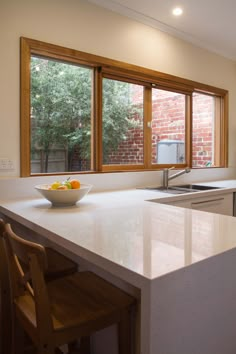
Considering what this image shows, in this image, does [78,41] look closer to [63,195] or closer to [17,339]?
[63,195]

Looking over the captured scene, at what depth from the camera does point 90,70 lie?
2.64 m

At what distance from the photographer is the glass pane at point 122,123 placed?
9.13 ft

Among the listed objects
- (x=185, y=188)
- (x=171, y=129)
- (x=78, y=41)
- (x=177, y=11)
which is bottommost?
→ (x=185, y=188)

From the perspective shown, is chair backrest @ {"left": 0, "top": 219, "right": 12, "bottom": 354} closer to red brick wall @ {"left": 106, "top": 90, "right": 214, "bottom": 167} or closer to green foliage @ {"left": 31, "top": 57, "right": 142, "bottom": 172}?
green foliage @ {"left": 31, "top": 57, "right": 142, "bottom": 172}

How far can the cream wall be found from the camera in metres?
2.12

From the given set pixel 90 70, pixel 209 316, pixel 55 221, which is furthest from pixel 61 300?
pixel 90 70

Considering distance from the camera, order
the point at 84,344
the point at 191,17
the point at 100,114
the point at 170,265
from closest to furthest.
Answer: the point at 170,265 → the point at 84,344 → the point at 100,114 → the point at 191,17

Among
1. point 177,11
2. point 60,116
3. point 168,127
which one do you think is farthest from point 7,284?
point 177,11

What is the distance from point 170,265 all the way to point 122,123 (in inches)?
86.3

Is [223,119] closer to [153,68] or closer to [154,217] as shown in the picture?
[153,68]

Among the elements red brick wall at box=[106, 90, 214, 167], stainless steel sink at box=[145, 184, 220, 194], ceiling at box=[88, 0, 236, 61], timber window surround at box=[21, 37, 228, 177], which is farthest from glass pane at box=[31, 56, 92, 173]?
stainless steel sink at box=[145, 184, 220, 194]

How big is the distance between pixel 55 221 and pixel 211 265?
802mm

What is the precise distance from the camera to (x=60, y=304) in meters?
1.16

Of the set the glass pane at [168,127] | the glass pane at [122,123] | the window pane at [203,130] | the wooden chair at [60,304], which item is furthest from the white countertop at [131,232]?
the window pane at [203,130]
